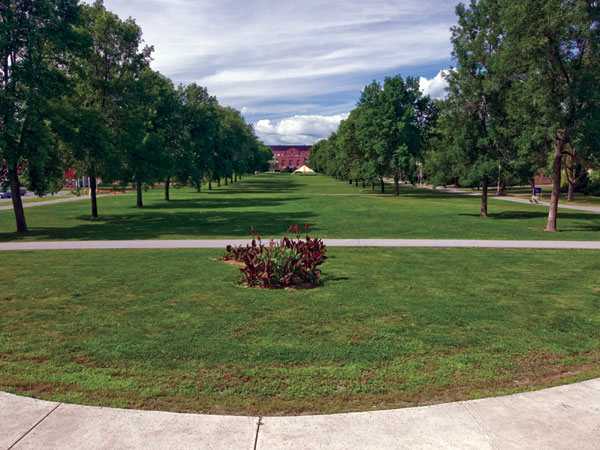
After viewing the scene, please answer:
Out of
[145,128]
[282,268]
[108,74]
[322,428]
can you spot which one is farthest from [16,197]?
[322,428]

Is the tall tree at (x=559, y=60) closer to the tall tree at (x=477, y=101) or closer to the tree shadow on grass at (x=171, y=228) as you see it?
the tall tree at (x=477, y=101)

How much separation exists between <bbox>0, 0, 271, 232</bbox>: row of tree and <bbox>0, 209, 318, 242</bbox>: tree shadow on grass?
2.09 meters

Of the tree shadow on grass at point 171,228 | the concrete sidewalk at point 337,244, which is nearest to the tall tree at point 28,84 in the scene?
the tree shadow on grass at point 171,228

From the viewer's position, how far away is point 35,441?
3.87 meters

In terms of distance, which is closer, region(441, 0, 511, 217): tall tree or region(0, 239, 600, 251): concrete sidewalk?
region(0, 239, 600, 251): concrete sidewalk

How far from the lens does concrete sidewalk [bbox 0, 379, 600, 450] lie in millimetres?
3852

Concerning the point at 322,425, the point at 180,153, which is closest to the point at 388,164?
the point at 180,153

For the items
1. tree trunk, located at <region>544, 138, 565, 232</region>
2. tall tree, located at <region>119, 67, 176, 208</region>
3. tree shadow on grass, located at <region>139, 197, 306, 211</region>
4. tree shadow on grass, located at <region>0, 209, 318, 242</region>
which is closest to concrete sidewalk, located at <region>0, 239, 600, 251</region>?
tree shadow on grass, located at <region>0, 209, 318, 242</region>

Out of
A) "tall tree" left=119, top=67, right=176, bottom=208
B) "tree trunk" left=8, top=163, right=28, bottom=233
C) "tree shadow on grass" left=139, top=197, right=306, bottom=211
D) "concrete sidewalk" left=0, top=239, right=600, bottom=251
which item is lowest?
"concrete sidewalk" left=0, top=239, right=600, bottom=251

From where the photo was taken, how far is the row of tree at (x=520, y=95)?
1748 centimetres

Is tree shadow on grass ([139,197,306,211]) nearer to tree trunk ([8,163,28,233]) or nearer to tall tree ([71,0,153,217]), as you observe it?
tall tree ([71,0,153,217])

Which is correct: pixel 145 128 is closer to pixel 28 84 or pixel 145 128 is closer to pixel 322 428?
pixel 28 84

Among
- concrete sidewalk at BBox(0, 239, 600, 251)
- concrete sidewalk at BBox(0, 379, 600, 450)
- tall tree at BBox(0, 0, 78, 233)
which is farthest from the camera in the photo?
tall tree at BBox(0, 0, 78, 233)

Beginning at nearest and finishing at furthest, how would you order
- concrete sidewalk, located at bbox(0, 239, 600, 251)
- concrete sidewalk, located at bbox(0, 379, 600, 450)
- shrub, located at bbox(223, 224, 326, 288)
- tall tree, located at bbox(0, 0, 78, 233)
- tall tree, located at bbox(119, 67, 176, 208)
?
concrete sidewalk, located at bbox(0, 379, 600, 450)
shrub, located at bbox(223, 224, 326, 288)
concrete sidewalk, located at bbox(0, 239, 600, 251)
tall tree, located at bbox(0, 0, 78, 233)
tall tree, located at bbox(119, 67, 176, 208)
